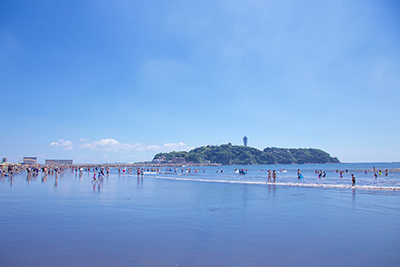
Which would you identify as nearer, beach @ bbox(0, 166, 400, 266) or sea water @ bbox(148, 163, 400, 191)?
beach @ bbox(0, 166, 400, 266)

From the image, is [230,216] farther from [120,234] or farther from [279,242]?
[120,234]

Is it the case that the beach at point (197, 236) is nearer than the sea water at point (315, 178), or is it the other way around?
the beach at point (197, 236)

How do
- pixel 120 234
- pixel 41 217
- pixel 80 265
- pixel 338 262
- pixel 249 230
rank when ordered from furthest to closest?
1. pixel 41 217
2. pixel 249 230
3. pixel 120 234
4. pixel 338 262
5. pixel 80 265

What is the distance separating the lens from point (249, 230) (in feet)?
28.1

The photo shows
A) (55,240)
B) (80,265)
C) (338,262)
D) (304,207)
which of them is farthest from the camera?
(304,207)

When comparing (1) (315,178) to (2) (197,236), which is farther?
(1) (315,178)

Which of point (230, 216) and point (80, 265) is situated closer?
point (80, 265)

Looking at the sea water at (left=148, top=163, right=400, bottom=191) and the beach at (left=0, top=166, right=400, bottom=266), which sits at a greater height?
the beach at (left=0, top=166, right=400, bottom=266)

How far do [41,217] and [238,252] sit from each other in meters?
8.76

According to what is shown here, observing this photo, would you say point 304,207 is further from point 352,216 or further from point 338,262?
point 338,262

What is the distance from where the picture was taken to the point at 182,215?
1088cm

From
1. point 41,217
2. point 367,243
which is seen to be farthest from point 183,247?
point 41,217

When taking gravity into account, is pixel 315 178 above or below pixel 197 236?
below

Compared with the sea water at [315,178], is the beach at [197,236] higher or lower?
higher
